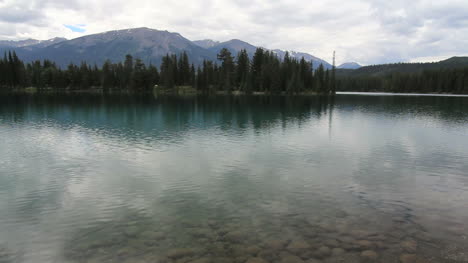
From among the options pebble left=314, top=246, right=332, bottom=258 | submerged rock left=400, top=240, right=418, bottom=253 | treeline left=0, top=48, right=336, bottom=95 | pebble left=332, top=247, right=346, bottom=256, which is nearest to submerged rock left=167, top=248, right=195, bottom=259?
pebble left=314, top=246, right=332, bottom=258

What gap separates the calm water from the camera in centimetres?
1341

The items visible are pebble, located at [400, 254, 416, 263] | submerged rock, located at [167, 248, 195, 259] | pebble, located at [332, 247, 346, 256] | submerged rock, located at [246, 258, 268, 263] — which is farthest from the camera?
pebble, located at [332, 247, 346, 256]

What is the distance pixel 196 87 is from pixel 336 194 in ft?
584

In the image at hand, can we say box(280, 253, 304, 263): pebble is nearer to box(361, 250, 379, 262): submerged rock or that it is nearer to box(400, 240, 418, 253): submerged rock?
box(361, 250, 379, 262): submerged rock

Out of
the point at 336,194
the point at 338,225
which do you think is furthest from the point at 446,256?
the point at 336,194

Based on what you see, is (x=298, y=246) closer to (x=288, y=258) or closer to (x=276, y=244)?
(x=276, y=244)

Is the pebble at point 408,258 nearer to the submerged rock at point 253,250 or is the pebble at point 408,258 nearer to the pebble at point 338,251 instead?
the pebble at point 338,251

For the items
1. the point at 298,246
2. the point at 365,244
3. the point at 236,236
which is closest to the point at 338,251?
the point at 365,244

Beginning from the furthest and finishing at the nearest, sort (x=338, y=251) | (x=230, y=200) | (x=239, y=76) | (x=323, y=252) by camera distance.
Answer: (x=239, y=76)
(x=230, y=200)
(x=338, y=251)
(x=323, y=252)

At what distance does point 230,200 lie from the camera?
19.4 m

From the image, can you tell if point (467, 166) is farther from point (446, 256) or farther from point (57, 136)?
point (57, 136)

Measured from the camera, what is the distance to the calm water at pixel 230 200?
13414mm

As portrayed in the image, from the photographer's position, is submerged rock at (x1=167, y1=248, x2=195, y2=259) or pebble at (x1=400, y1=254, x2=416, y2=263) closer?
pebble at (x1=400, y1=254, x2=416, y2=263)

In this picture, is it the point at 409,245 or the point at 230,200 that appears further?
the point at 230,200
